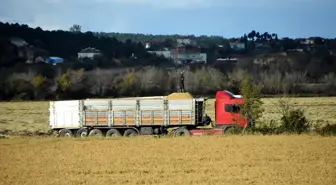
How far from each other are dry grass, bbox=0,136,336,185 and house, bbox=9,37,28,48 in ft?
387

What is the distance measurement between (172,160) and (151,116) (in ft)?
36.5

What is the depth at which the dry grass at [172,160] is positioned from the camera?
20344 mm

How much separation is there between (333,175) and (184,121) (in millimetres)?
15844

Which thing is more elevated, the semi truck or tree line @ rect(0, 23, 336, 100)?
tree line @ rect(0, 23, 336, 100)

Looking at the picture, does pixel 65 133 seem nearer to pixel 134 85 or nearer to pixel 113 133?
pixel 113 133

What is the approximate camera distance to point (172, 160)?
24891 millimetres

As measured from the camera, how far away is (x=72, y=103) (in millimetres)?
37438

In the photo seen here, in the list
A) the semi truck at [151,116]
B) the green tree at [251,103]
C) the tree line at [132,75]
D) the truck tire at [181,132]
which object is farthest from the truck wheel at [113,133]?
the tree line at [132,75]

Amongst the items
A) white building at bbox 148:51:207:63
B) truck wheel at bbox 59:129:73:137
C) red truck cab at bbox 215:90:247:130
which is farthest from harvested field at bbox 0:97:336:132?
white building at bbox 148:51:207:63

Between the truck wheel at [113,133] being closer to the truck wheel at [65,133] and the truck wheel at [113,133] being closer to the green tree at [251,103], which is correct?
the truck wheel at [65,133]

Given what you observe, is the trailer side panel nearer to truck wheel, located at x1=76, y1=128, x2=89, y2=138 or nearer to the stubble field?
truck wheel, located at x1=76, y1=128, x2=89, y2=138

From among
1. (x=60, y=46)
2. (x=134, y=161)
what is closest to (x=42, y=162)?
(x=134, y=161)

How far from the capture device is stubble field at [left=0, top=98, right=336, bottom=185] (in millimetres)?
20348

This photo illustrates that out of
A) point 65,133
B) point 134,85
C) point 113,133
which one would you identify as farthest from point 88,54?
point 113,133
